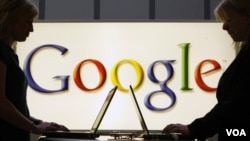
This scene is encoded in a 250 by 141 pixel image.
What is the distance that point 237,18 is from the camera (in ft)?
7.50

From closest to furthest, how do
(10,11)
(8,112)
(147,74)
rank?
(8,112) → (10,11) → (147,74)


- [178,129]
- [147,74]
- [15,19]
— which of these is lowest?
[178,129]

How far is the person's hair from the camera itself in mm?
2227

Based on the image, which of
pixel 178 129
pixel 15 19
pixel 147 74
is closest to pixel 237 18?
pixel 178 129

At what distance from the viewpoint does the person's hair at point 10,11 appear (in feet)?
7.30

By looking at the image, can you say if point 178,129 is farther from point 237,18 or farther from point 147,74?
point 147,74

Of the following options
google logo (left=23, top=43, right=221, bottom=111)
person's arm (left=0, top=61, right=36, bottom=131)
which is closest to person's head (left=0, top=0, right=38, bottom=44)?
person's arm (left=0, top=61, right=36, bottom=131)

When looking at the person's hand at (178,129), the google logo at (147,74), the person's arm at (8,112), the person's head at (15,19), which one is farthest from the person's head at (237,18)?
the google logo at (147,74)

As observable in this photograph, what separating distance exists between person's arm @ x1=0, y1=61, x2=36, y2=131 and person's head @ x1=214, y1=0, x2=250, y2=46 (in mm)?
1137

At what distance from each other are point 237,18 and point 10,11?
116cm

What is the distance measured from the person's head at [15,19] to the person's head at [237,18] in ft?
3.28

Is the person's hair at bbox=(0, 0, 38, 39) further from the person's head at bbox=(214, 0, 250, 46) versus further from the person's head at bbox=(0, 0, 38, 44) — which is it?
the person's head at bbox=(214, 0, 250, 46)

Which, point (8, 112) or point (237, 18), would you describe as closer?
point (8, 112)

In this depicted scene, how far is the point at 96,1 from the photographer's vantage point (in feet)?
14.1
